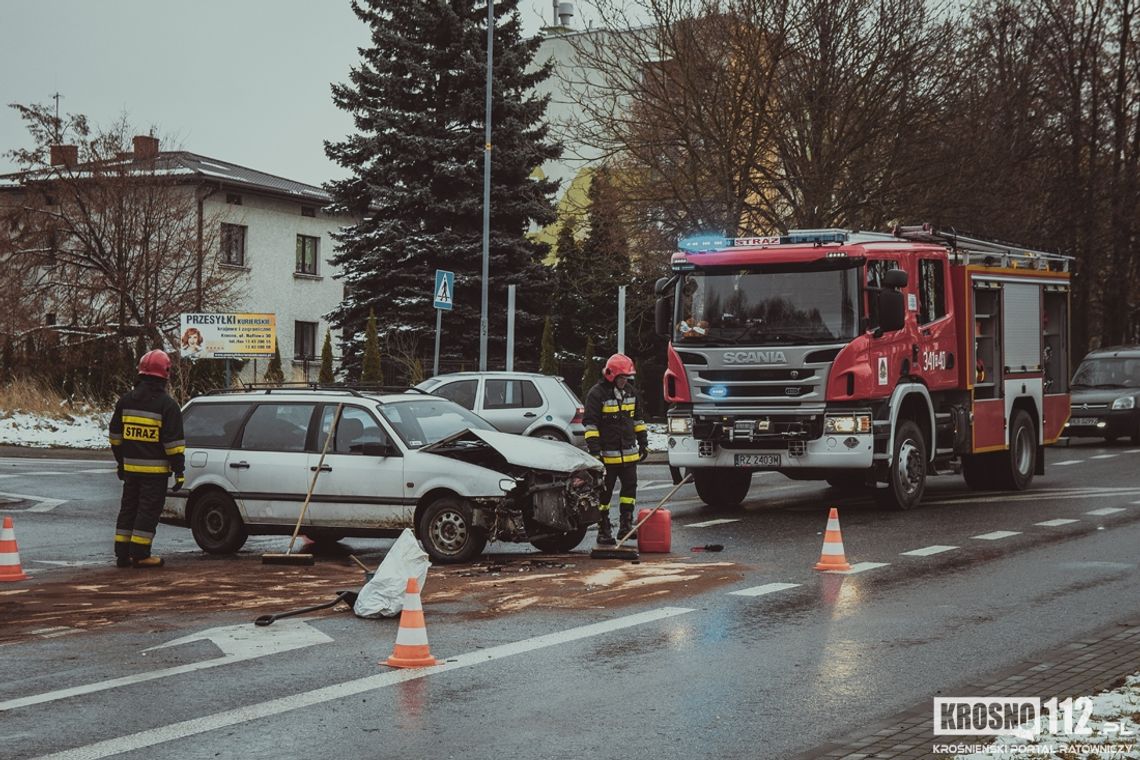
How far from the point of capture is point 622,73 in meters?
31.0

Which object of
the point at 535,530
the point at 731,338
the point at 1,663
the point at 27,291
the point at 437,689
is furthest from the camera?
the point at 27,291

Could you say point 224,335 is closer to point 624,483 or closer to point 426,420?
point 426,420

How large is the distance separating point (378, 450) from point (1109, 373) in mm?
21890

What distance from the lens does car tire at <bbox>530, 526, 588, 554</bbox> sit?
44.3ft

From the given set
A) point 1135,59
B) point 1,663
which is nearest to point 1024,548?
point 1,663

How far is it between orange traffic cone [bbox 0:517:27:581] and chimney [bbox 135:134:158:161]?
28726 millimetres

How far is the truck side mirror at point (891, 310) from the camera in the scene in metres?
16.2

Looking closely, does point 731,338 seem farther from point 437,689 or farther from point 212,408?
point 437,689

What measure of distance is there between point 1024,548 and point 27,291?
105 feet

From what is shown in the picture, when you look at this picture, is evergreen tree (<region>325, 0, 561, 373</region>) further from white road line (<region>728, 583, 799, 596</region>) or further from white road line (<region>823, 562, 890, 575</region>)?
white road line (<region>728, 583, 799, 596</region>)

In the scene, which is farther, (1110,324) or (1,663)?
(1110,324)

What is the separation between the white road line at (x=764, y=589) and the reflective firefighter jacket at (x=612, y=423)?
275cm

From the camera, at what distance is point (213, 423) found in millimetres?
14406

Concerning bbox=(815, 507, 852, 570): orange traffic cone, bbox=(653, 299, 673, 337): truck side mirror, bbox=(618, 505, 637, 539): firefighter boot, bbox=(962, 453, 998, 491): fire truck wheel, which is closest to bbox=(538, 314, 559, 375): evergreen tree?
bbox=(962, 453, 998, 491): fire truck wheel
